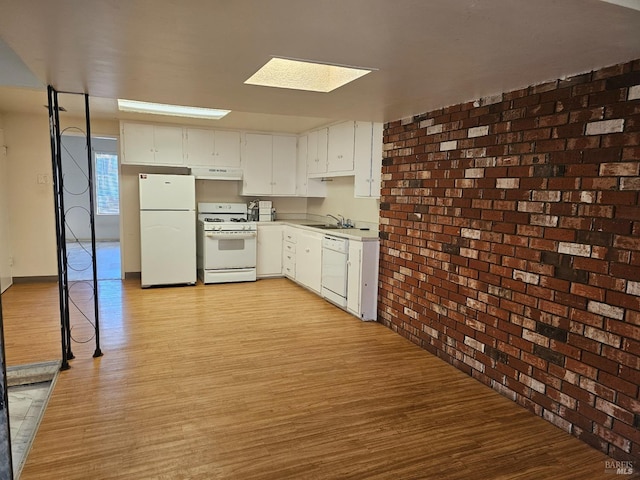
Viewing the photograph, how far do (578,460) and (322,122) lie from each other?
14.7ft

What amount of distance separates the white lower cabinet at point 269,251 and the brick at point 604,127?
15.2ft

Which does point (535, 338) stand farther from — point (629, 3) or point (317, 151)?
point (317, 151)

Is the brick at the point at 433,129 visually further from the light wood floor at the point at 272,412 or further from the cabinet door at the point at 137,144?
the cabinet door at the point at 137,144

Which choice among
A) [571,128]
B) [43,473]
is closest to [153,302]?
[43,473]

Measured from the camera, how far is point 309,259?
5.58 meters

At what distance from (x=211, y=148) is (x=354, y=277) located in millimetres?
3116

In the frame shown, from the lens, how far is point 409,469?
2.08 m

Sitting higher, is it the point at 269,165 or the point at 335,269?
the point at 269,165

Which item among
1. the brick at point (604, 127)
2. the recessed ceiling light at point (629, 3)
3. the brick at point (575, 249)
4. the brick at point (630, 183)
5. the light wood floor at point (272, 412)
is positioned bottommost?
the light wood floor at point (272, 412)

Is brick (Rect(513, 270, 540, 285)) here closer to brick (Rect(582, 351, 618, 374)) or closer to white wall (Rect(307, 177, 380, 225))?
brick (Rect(582, 351, 618, 374))

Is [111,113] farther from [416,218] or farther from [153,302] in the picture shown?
[416,218]

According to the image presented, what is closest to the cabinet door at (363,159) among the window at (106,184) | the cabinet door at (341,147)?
the cabinet door at (341,147)

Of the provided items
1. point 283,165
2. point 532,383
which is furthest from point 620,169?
point 283,165

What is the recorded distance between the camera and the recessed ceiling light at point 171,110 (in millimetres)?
4794
